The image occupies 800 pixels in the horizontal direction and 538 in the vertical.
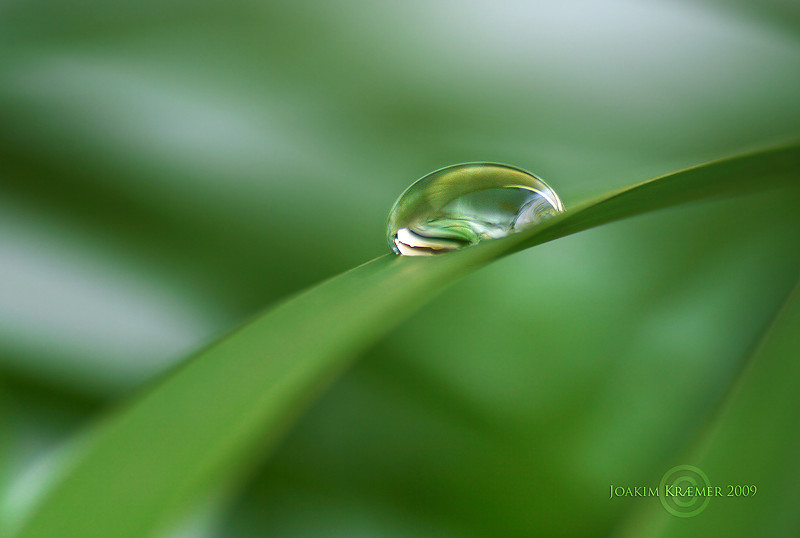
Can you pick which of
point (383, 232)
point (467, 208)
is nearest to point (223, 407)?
point (467, 208)

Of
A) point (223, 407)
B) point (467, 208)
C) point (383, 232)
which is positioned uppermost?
→ point (383, 232)

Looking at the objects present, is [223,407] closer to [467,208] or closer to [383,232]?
[467,208]

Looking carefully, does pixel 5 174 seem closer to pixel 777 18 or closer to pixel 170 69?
pixel 170 69

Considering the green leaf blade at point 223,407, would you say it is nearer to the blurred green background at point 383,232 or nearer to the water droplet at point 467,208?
the water droplet at point 467,208

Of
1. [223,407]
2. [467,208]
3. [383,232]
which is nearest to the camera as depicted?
[223,407]

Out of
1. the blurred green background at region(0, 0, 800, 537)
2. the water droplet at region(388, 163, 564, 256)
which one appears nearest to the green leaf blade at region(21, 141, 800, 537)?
the water droplet at region(388, 163, 564, 256)

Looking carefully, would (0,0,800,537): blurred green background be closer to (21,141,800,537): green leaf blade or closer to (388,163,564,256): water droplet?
(388,163,564,256): water droplet

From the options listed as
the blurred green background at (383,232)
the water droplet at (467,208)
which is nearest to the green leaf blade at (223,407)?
the water droplet at (467,208)

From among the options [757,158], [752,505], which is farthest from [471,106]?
[752,505]
